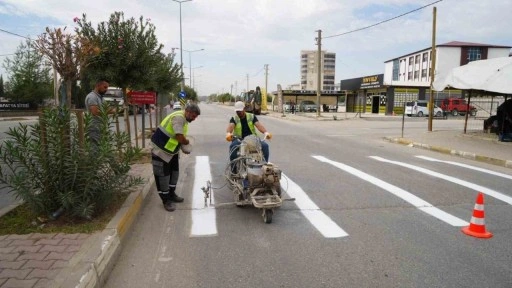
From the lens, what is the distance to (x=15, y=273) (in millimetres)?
3648

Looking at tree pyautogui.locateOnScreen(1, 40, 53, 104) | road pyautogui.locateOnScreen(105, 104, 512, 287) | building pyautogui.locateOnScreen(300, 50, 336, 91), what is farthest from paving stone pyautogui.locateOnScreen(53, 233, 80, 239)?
building pyautogui.locateOnScreen(300, 50, 336, 91)

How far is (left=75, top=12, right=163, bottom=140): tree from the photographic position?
10.4m

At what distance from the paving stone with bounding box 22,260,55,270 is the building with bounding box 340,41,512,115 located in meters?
17.4

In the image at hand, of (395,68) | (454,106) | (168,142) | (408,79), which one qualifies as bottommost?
(454,106)

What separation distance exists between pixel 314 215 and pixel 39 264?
3746mm

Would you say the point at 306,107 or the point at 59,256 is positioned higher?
the point at 306,107

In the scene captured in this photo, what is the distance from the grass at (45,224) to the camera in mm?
4773

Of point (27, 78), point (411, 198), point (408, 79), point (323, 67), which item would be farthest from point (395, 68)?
point (411, 198)

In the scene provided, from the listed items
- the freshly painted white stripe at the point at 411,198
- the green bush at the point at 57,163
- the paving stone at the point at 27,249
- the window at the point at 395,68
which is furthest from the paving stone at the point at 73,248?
the window at the point at 395,68

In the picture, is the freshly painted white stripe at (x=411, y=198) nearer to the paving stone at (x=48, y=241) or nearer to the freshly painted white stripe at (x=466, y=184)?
the freshly painted white stripe at (x=466, y=184)

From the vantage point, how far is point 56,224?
4.97 meters

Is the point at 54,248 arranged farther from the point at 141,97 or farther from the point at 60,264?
the point at 141,97

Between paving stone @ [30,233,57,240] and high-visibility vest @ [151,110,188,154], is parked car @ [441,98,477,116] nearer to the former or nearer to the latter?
high-visibility vest @ [151,110,188,154]

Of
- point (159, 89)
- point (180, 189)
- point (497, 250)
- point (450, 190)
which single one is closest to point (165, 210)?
point (180, 189)
